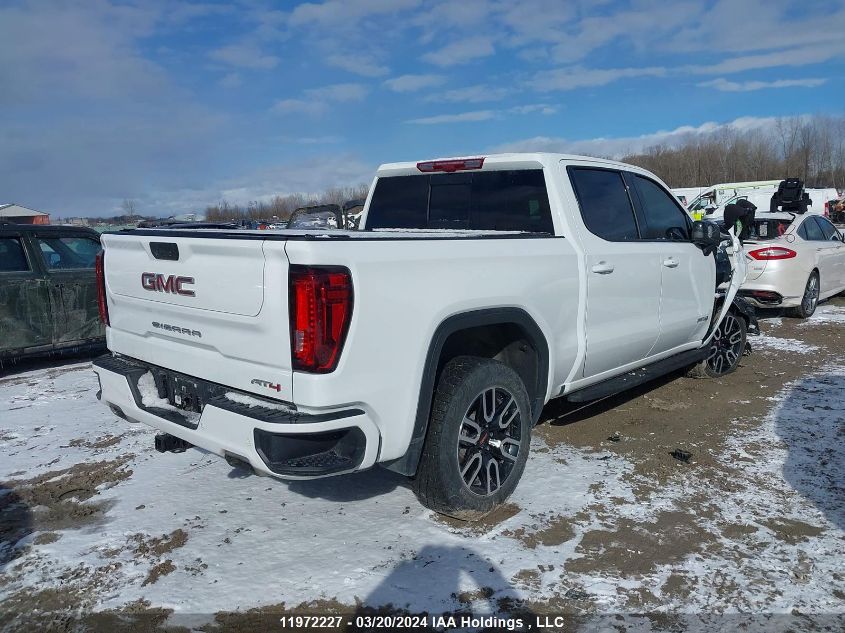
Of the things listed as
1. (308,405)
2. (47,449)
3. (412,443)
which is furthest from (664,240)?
(47,449)

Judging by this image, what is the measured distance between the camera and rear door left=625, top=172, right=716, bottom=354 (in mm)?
5008

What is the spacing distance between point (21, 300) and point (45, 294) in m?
0.25

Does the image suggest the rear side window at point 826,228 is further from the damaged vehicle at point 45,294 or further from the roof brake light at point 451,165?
the damaged vehicle at point 45,294

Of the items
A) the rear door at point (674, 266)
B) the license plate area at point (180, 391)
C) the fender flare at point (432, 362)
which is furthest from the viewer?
the rear door at point (674, 266)

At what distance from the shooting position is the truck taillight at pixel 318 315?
2666 mm

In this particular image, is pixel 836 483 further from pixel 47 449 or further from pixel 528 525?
pixel 47 449

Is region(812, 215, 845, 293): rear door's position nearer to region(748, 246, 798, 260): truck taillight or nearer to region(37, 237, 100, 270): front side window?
region(748, 246, 798, 260): truck taillight

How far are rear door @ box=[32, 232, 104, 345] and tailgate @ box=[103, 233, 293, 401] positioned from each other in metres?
4.20

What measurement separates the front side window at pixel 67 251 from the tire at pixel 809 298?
10038 millimetres

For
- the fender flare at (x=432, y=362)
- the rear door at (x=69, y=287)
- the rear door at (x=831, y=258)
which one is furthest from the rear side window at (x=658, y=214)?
the rear door at (x=69, y=287)

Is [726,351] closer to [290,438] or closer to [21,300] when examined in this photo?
[290,438]

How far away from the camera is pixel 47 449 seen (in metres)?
4.82

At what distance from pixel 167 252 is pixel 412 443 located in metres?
1.59

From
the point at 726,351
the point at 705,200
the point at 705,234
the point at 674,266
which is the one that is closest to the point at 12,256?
the point at 674,266
